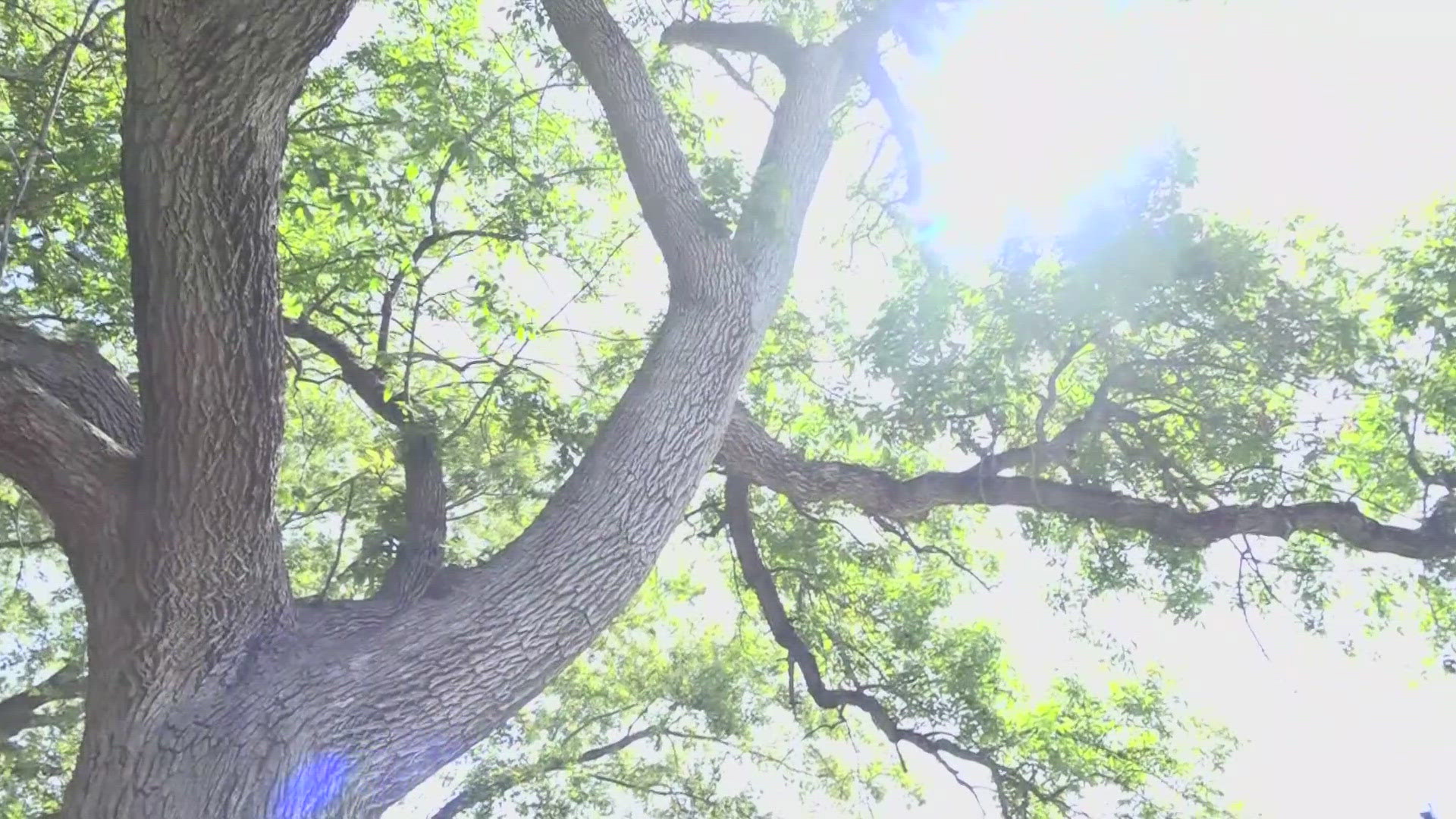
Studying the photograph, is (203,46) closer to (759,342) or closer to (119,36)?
(759,342)

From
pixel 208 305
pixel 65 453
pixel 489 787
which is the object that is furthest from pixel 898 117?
pixel 489 787

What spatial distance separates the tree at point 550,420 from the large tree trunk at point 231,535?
13 millimetres

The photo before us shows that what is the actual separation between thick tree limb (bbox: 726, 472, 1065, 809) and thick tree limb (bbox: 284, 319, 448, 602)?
8.10 ft

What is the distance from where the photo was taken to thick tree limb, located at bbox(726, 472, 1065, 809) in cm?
679

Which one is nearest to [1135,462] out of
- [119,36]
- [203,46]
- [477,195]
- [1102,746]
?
[1102,746]

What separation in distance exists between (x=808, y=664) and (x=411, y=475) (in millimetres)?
3633

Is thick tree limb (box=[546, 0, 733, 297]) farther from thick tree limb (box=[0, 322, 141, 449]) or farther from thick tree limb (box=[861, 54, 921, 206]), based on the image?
thick tree limb (box=[0, 322, 141, 449])

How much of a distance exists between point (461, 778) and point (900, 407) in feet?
20.9

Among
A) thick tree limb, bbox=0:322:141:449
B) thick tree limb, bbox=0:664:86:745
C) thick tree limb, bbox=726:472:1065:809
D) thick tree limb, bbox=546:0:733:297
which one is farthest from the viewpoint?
thick tree limb, bbox=0:664:86:745

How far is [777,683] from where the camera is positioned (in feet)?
31.5

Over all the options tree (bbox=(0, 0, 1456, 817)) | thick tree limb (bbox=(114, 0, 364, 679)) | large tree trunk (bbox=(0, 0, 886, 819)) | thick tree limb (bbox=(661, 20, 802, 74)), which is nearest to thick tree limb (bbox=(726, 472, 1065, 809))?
tree (bbox=(0, 0, 1456, 817))

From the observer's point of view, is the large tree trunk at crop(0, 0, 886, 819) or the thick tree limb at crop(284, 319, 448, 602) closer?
the large tree trunk at crop(0, 0, 886, 819)

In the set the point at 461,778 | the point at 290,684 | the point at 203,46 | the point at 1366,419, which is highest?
the point at 1366,419

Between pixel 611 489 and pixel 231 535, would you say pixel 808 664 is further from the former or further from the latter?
pixel 231 535
